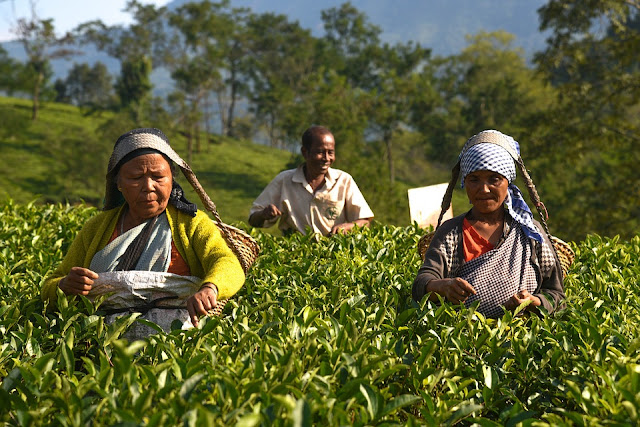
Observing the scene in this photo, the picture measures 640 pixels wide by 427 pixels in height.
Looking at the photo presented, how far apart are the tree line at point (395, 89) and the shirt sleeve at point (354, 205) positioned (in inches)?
398

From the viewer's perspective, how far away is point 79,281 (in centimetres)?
295

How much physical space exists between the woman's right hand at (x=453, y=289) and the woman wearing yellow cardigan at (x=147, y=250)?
897 millimetres

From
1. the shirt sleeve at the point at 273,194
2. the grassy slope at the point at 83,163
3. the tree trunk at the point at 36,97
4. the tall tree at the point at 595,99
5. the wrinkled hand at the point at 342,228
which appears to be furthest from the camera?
the tree trunk at the point at 36,97

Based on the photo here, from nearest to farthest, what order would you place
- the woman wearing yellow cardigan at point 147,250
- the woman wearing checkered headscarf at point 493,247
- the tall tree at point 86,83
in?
the woman wearing yellow cardigan at point 147,250 < the woman wearing checkered headscarf at point 493,247 < the tall tree at point 86,83

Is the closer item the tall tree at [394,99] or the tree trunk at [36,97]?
the tall tree at [394,99]

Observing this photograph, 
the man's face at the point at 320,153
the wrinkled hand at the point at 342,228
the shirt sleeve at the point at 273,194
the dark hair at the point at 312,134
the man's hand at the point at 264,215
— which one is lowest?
the wrinkled hand at the point at 342,228

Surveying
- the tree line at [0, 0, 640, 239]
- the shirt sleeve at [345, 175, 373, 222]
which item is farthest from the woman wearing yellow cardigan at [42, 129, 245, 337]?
the tree line at [0, 0, 640, 239]

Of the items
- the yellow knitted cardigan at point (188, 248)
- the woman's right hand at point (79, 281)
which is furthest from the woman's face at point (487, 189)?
the woman's right hand at point (79, 281)

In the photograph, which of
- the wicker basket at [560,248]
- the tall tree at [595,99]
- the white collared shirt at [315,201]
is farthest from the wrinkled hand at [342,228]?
the tall tree at [595,99]

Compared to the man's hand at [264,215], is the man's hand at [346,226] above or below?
below

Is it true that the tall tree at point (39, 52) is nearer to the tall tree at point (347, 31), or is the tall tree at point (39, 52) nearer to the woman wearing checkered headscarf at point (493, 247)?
the tall tree at point (347, 31)

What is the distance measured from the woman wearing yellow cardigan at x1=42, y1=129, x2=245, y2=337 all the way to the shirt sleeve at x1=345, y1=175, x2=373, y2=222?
2.71m

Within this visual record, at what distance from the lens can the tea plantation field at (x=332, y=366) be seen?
6.21 ft

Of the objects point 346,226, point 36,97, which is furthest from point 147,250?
point 36,97
